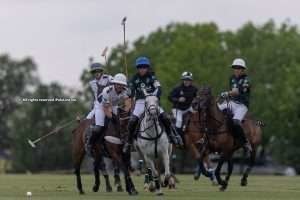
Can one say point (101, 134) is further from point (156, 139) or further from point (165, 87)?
point (165, 87)

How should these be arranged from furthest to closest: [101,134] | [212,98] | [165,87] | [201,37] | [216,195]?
[201,37] < [165,87] < [212,98] < [101,134] < [216,195]

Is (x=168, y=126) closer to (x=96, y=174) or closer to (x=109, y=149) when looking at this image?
(x=109, y=149)

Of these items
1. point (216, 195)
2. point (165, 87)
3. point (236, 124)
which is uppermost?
point (165, 87)

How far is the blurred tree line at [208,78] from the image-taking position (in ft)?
293

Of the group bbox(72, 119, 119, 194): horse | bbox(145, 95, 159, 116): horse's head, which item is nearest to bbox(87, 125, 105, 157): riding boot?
bbox(72, 119, 119, 194): horse

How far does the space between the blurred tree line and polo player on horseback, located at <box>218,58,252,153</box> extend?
184 ft

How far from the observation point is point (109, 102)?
25.3 metres

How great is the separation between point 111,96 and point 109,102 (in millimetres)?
218

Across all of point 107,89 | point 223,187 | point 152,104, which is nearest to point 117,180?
point 223,187

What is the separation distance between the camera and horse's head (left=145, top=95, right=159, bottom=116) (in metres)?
23.3

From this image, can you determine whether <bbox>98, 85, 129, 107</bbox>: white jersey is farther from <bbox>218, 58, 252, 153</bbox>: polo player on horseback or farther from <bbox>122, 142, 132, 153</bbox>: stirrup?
<bbox>218, 58, 252, 153</bbox>: polo player on horseback

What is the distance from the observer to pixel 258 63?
3792 inches

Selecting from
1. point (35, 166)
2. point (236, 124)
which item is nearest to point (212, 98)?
point (236, 124)

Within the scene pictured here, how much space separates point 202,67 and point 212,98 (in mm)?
59967
